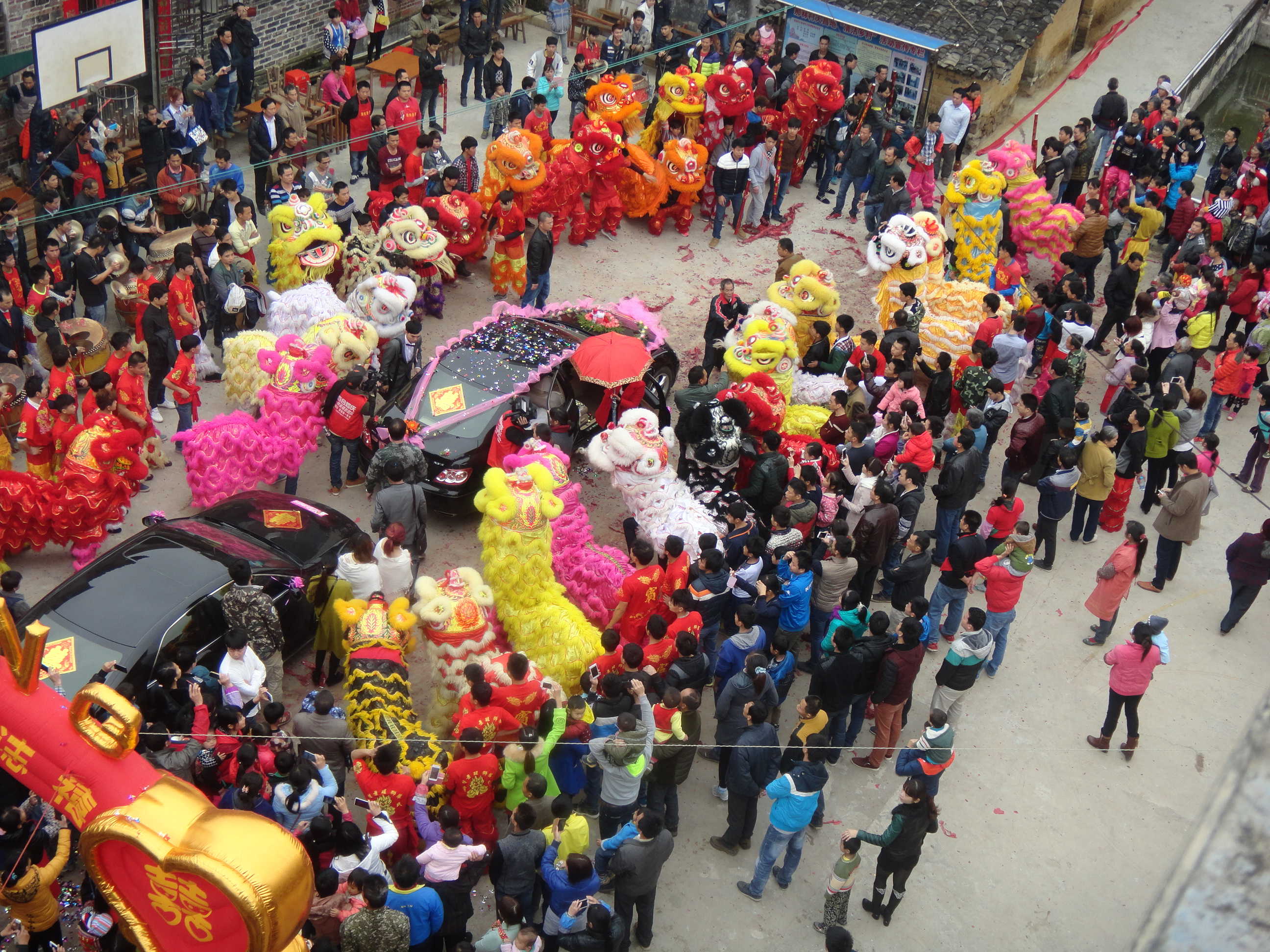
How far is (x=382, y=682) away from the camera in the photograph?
354 inches

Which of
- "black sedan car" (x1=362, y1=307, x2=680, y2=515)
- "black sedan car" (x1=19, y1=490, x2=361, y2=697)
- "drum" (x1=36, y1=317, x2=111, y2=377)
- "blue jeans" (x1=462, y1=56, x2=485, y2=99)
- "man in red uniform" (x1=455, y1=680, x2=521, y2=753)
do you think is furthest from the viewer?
"blue jeans" (x1=462, y1=56, x2=485, y2=99)

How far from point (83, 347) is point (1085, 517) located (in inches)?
391

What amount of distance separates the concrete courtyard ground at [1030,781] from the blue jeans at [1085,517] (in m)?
0.14

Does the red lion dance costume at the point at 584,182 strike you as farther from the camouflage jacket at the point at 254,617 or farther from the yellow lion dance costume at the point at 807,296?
the camouflage jacket at the point at 254,617

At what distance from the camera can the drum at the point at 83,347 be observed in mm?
12273

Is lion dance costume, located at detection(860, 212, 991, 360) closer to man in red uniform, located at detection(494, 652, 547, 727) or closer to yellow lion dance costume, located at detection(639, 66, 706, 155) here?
yellow lion dance costume, located at detection(639, 66, 706, 155)

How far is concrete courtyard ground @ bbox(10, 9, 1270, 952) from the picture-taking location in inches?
358

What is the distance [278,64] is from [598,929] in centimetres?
1517

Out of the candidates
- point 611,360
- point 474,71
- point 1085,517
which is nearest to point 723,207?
point 474,71

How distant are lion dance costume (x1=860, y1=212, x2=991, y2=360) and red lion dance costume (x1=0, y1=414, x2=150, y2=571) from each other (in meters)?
8.00

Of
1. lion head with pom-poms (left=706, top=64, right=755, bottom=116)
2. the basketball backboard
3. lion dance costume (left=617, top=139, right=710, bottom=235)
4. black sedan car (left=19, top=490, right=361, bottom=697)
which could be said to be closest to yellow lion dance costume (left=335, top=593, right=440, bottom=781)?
black sedan car (left=19, top=490, right=361, bottom=697)

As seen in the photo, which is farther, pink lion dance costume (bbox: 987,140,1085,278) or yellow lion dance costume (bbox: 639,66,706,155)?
yellow lion dance costume (bbox: 639,66,706,155)

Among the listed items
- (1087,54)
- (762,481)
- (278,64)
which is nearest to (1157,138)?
(1087,54)

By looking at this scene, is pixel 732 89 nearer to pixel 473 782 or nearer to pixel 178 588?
pixel 178 588
